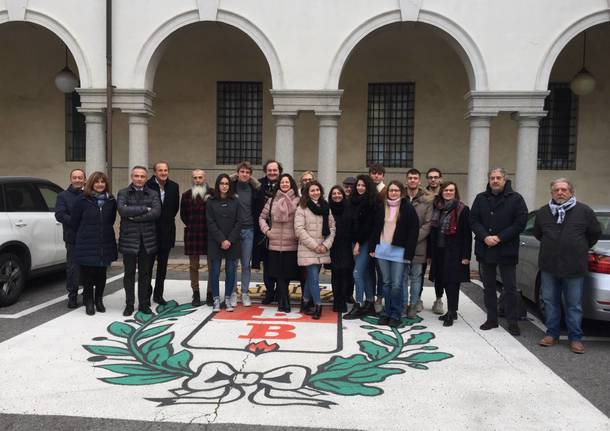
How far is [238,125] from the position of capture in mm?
14336

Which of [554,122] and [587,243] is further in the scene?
[554,122]

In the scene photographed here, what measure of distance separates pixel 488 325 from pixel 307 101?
6.01 meters

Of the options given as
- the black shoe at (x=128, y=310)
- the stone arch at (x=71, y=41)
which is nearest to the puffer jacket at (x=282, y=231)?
the black shoe at (x=128, y=310)

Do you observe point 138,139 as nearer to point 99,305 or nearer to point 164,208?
point 164,208

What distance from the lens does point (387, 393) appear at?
3.96 m

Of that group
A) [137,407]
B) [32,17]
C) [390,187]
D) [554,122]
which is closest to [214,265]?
[390,187]

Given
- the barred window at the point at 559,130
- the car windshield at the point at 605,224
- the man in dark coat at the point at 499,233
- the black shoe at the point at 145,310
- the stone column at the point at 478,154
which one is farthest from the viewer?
the barred window at the point at 559,130

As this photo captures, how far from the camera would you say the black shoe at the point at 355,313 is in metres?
6.22

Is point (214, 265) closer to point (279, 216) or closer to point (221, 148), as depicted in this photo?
point (279, 216)

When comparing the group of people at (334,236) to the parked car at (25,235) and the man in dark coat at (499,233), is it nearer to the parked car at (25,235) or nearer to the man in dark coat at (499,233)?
the man in dark coat at (499,233)

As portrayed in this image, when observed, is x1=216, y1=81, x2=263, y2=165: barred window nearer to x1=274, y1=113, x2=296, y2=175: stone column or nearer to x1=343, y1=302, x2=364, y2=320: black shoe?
x1=274, y1=113, x2=296, y2=175: stone column

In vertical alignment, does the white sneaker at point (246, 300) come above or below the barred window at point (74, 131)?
below

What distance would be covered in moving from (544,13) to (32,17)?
34.5 feet

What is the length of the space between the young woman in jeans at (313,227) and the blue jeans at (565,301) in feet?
8.05
